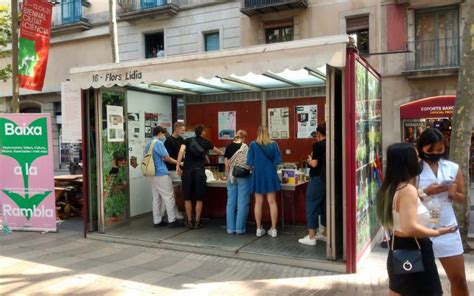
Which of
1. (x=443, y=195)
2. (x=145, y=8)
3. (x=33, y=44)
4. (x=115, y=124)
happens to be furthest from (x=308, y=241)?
(x=145, y=8)

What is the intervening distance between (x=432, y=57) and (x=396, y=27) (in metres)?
1.66

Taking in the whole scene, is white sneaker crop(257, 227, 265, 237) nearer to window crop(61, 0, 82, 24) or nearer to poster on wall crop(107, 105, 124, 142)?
poster on wall crop(107, 105, 124, 142)

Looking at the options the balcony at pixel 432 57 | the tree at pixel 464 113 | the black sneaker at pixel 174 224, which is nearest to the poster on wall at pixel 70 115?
the black sneaker at pixel 174 224

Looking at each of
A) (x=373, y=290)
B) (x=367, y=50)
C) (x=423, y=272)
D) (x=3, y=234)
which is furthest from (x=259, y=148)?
(x=367, y=50)

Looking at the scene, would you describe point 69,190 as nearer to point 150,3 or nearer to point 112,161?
point 112,161

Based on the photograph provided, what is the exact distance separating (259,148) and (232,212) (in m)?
1.17

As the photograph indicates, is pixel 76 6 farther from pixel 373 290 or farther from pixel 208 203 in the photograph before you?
pixel 373 290

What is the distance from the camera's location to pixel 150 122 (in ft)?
28.6

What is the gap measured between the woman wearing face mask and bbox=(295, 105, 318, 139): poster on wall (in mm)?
4698

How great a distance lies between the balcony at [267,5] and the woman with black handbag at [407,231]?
15393 mm

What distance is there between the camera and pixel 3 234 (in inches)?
300

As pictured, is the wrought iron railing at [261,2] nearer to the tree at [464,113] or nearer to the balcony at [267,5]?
the balcony at [267,5]

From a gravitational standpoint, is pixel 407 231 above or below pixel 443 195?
below

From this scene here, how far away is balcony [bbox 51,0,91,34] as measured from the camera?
2209cm
